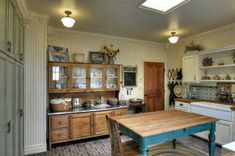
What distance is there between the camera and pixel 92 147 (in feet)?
Answer: 10.6

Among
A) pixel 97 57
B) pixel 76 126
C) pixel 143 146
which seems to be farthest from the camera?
pixel 97 57

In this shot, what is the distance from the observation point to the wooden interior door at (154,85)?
16.8 ft

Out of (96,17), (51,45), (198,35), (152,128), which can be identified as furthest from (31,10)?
(198,35)

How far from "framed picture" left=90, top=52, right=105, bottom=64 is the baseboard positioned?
2311mm

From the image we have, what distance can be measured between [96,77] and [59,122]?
1429 millimetres

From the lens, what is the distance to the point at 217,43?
3.94 metres

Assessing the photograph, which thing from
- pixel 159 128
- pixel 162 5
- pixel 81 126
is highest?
pixel 162 5

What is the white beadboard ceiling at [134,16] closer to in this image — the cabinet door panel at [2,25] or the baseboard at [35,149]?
the cabinet door panel at [2,25]

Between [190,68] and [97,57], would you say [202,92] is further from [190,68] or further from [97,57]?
[97,57]

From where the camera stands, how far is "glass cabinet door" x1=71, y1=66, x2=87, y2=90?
3.73 m

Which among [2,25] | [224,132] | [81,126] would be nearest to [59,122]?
[81,126]

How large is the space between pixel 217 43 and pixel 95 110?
11.9 feet

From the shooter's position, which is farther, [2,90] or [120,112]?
[120,112]

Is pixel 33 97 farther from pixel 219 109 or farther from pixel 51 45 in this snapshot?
pixel 219 109
